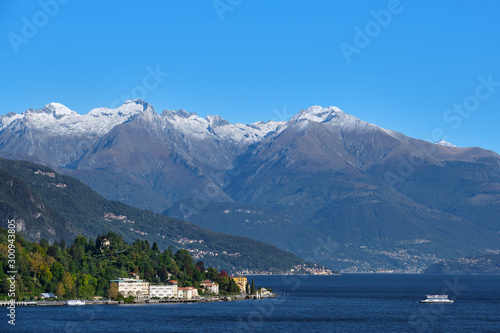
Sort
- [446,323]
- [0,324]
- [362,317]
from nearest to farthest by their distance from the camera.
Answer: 1. [0,324]
2. [446,323]
3. [362,317]

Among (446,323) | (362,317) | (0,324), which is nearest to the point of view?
(0,324)

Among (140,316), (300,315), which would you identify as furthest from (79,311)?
(300,315)

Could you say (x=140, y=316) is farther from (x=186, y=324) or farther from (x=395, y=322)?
(x=395, y=322)

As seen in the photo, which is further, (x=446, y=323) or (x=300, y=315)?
(x=300, y=315)

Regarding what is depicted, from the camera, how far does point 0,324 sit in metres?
161

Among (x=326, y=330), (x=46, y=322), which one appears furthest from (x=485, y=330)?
(x=46, y=322)

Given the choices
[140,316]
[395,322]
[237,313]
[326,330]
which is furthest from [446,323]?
[140,316]

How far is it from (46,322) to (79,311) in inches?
1058

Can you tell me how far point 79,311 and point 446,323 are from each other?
76.6m

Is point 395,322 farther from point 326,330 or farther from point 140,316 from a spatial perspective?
point 140,316

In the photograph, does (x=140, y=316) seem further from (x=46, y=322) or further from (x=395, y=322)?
(x=395, y=322)

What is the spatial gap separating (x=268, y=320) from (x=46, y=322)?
1737 inches

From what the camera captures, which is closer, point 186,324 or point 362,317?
point 186,324

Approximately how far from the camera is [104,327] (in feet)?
535
